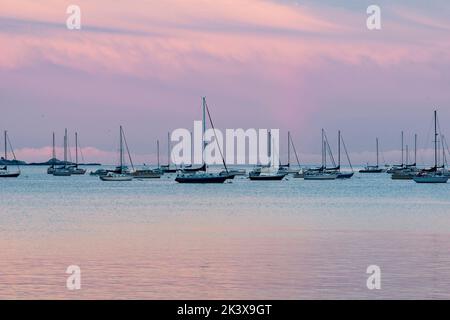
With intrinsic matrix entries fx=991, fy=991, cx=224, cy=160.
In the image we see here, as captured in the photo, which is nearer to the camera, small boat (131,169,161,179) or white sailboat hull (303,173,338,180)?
white sailboat hull (303,173,338,180)

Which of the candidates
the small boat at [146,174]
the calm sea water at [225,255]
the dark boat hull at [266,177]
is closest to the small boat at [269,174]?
the dark boat hull at [266,177]

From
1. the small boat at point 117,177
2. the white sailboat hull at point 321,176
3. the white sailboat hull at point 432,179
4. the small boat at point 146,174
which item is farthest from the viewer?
the small boat at point 146,174

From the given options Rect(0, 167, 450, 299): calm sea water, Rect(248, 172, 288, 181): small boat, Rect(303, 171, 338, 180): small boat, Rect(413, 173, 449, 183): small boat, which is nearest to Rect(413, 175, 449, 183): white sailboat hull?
Rect(413, 173, 449, 183): small boat

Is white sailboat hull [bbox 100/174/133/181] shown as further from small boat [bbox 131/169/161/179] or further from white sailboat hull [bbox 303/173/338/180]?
white sailboat hull [bbox 303/173/338/180]

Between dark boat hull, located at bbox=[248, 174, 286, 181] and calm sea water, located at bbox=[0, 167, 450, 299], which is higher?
calm sea water, located at bbox=[0, 167, 450, 299]

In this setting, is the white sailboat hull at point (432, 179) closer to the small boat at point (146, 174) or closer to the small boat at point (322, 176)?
the small boat at point (322, 176)

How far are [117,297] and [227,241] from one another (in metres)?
16.6

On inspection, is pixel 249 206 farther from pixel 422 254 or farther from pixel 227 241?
pixel 422 254


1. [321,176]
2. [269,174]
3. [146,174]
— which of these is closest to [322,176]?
[321,176]

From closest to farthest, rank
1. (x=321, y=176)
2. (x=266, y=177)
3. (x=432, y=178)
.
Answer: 1. (x=432, y=178)
2. (x=266, y=177)
3. (x=321, y=176)

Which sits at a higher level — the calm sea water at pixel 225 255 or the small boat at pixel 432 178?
the calm sea water at pixel 225 255

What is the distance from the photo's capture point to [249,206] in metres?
75.7

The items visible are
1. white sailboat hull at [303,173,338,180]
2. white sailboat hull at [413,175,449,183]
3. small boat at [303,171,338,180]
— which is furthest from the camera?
small boat at [303,171,338,180]

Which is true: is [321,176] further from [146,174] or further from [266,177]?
[146,174]
